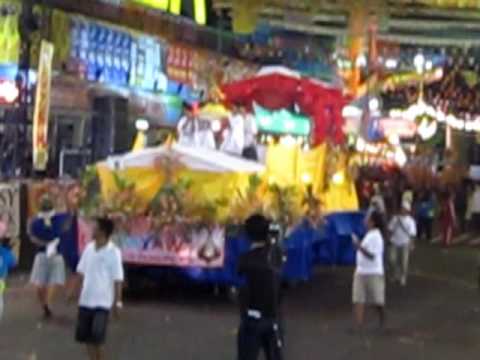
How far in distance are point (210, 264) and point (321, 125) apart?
5165mm

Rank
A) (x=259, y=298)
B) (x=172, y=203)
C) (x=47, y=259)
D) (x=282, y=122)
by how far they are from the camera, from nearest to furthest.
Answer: (x=259, y=298)
(x=47, y=259)
(x=172, y=203)
(x=282, y=122)

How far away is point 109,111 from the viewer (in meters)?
25.0

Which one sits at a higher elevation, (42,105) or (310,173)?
(42,105)

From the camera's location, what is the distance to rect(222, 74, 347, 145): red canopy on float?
790 inches

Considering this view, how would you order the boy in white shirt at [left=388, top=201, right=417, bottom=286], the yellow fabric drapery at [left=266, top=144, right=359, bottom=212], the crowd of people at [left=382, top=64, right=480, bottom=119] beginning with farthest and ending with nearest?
the crowd of people at [left=382, top=64, right=480, bottom=119], the boy in white shirt at [left=388, top=201, right=417, bottom=286], the yellow fabric drapery at [left=266, top=144, right=359, bottom=212]

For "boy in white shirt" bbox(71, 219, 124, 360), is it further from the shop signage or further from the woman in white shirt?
the shop signage

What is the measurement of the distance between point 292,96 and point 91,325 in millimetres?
10332

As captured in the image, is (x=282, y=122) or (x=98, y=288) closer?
(x=98, y=288)

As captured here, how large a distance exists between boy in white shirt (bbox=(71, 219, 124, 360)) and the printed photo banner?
5.55 metres

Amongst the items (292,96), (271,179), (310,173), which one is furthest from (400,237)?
(271,179)

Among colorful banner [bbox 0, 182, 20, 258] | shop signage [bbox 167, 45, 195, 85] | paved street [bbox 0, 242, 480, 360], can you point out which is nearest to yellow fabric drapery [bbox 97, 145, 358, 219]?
paved street [bbox 0, 242, 480, 360]

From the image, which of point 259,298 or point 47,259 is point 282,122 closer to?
point 47,259

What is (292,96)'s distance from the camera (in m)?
20.4

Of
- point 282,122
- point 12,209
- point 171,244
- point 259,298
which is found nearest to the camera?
point 259,298
